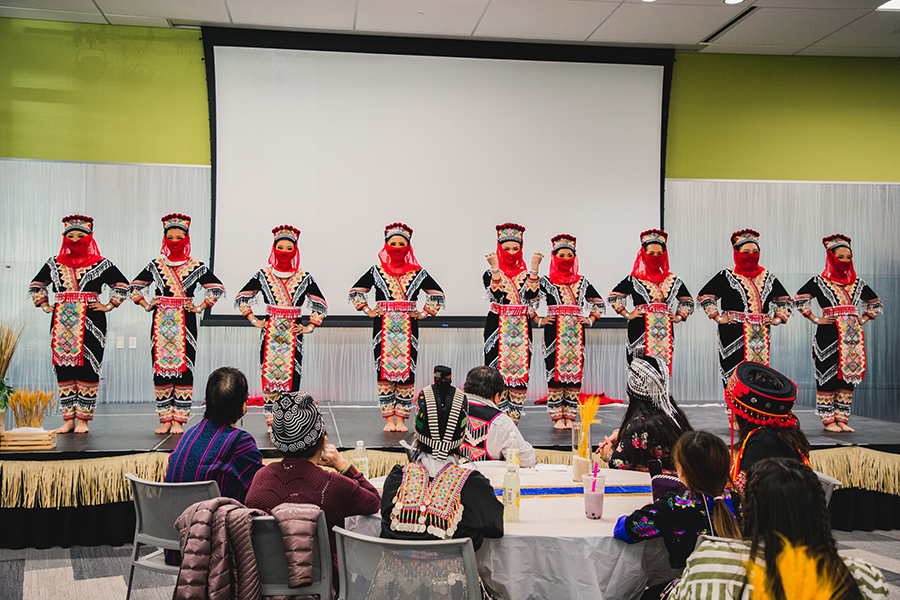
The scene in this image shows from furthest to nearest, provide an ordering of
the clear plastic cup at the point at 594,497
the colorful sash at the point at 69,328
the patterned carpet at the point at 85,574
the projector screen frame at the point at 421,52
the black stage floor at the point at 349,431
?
the projector screen frame at the point at 421,52 < the colorful sash at the point at 69,328 < the black stage floor at the point at 349,431 < the patterned carpet at the point at 85,574 < the clear plastic cup at the point at 594,497

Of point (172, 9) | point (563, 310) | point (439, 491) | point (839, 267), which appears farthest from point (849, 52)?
point (439, 491)

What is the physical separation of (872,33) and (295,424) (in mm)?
6742

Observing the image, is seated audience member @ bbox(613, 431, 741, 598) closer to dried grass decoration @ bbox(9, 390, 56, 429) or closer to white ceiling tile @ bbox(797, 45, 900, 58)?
dried grass decoration @ bbox(9, 390, 56, 429)

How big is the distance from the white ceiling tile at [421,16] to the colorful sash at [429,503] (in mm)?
4655

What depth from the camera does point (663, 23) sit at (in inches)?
240

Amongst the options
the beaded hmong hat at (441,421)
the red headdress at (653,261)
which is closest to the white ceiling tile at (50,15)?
the red headdress at (653,261)

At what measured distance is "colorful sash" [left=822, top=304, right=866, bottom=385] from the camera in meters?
5.09

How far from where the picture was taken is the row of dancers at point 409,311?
4.52 metres

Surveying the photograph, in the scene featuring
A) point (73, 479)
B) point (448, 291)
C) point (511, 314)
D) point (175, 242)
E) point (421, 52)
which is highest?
point (421, 52)

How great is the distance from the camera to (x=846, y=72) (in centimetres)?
699

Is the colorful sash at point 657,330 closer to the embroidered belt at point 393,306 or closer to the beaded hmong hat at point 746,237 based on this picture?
the beaded hmong hat at point 746,237

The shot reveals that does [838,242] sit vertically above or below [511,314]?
above

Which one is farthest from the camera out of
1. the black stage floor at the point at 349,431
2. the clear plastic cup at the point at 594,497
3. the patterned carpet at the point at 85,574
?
the black stage floor at the point at 349,431

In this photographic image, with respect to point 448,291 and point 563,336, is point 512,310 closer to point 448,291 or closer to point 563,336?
point 563,336
